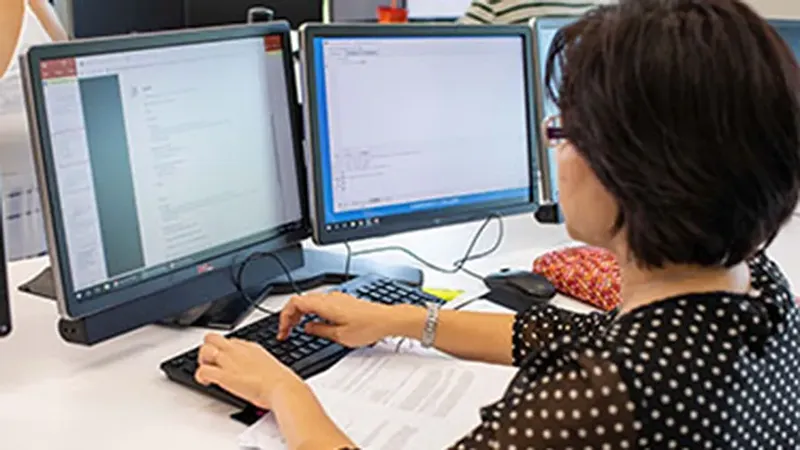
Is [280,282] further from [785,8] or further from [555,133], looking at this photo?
[785,8]

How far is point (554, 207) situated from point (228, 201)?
67cm

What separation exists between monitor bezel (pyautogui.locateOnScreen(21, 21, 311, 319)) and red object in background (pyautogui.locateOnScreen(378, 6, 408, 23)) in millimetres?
1120

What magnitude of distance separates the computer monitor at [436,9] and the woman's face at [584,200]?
216 cm

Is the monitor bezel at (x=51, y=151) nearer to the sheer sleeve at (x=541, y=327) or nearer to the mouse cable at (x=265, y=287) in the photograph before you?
the mouse cable at (x=265, y=287)

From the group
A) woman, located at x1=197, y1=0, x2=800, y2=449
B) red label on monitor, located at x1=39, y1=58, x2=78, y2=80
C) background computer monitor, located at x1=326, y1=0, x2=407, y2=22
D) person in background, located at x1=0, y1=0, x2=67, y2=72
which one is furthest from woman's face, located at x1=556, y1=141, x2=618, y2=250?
background computer monitor, located at x1=326, y1=0, x2=407, y2=22

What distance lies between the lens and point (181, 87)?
126 cm

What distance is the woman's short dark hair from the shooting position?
75 cm

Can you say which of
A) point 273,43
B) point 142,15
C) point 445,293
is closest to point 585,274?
point 445,293

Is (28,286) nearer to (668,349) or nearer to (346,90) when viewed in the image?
(346,90)

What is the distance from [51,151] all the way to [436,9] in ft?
7.18

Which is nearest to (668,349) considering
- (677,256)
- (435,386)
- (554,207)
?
(677,256)

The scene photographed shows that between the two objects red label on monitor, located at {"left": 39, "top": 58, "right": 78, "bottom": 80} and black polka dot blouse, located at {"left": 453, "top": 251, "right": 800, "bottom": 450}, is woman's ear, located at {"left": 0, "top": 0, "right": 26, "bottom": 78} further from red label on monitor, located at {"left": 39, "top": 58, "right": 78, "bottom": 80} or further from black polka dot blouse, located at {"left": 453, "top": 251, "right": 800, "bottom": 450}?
black polka dot blouse, located at {"left": 453, "top": 251, "right": 800, "bottom": 450}

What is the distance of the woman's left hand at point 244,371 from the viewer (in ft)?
3.47

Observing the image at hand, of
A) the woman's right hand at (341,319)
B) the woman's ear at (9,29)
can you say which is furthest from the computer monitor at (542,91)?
the woman's ear at (9,29)
